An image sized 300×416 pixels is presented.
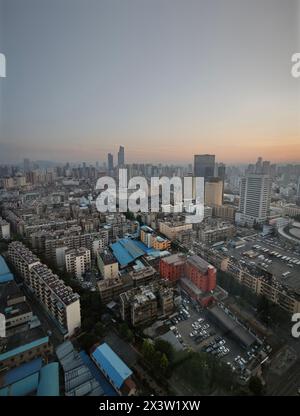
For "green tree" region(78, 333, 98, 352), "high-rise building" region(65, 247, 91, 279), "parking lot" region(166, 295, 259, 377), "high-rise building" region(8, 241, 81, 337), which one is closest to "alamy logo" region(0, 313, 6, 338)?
"high-rise building" region(8, 241, 81, 337)

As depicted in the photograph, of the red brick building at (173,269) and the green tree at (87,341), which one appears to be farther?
the red brick building at (173,269)

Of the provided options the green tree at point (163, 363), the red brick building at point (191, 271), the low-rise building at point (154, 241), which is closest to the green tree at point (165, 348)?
the green tree at point (163, 363)

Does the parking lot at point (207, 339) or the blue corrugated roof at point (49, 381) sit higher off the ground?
the blue corrugated roof at point (49, 381)

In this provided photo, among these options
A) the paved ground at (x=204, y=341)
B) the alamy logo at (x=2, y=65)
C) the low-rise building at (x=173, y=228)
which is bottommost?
the paved ground at (x=204, y=341)

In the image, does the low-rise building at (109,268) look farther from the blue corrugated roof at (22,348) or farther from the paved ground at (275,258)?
the paved ground at (275,258)

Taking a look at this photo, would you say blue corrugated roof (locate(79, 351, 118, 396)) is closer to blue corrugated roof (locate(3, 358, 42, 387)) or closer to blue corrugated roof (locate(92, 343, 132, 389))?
blue corrugated roof (locate(92, 343, 132, 389))
